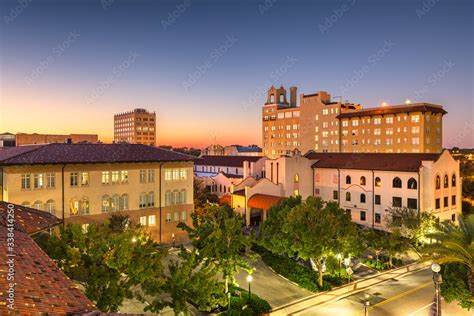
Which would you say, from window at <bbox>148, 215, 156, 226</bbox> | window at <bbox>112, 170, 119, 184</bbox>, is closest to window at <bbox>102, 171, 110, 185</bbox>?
window at <bbox>112, 170, 119, 184</bbox>

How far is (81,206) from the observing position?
3659 centimetres

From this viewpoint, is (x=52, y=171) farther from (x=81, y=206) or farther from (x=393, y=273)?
(x=393, y=273)

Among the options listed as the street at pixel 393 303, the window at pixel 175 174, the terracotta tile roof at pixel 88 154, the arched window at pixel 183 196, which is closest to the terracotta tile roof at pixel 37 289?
the street at pixel 393 303

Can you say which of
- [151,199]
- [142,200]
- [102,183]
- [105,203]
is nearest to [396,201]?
[151,199]

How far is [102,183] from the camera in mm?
37969

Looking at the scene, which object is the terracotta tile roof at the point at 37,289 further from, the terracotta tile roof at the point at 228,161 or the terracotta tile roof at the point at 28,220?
the terracotta tile roof at the point at 228,161

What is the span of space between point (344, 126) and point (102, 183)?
87.6m

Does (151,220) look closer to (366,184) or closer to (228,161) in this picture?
(366,184)

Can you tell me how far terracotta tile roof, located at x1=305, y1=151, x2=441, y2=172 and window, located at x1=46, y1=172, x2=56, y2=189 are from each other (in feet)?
131

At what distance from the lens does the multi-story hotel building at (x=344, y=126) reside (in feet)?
317

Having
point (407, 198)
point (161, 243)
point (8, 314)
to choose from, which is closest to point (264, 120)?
point (407, 198)

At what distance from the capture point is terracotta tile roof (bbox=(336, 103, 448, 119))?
94062 mm

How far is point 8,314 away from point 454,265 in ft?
86.0

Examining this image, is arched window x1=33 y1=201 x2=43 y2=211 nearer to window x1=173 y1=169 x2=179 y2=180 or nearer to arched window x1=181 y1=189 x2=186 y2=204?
window x1=173 y1=169 x2=179 y2=180
